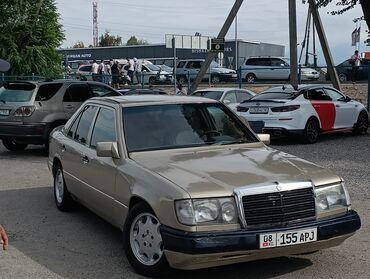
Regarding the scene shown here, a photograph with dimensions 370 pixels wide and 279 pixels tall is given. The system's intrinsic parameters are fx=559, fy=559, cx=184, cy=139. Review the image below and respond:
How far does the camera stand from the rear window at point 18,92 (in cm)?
1204

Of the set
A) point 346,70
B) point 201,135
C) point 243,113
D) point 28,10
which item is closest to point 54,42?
point 28,10

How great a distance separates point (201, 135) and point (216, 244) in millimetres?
1761

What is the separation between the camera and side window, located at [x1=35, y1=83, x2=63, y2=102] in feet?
39.6

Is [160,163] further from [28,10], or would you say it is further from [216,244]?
[28,10]

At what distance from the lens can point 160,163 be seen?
16.7 ft

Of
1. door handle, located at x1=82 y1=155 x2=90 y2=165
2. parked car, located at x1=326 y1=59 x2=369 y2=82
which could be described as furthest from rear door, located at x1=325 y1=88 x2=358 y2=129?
parked car, located at x1=326 y1=59 x2=369 y2=82

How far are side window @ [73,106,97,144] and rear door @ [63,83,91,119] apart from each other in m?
5.43

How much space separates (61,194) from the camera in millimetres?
7273

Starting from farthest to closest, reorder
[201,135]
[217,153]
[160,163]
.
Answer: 1. [201,135]
2. [217,153]
3. [160,163]

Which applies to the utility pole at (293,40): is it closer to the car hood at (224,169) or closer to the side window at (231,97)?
the side window at (231,97)

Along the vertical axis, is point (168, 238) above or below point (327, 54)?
below

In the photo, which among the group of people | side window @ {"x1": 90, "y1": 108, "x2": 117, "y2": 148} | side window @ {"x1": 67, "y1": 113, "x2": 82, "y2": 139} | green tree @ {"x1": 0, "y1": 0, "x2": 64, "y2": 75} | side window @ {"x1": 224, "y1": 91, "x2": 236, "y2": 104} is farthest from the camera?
green tree @ {"x1": 0, "y1": 0, "x2": 64, "y2": 75}

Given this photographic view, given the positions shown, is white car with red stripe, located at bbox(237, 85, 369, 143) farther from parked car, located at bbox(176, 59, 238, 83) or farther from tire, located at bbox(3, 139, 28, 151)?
parked car, located at bbox(176, 59, 238, 83)

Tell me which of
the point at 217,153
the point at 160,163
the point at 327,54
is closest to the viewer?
the point at 160,163
